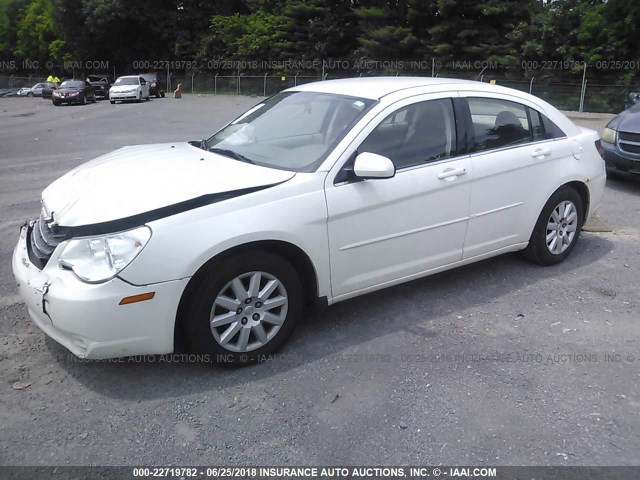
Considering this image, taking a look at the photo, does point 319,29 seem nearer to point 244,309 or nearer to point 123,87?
point 123,87

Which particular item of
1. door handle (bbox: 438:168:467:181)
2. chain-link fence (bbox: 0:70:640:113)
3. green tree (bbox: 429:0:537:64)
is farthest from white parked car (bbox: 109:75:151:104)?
door handle (bbox: 438:168:467:181)

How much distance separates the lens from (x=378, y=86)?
425 centimetres

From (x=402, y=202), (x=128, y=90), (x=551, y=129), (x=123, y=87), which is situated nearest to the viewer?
(x=402, y=202)

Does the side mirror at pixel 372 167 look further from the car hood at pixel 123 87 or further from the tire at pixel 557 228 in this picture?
the car hood at pixel 123 87

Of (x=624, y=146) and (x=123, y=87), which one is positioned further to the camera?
(x=123, y=87)

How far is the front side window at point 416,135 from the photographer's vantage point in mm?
3926

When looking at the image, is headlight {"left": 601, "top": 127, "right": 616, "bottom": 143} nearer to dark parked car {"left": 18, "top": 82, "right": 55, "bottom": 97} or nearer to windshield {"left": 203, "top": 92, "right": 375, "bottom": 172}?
windshield {"left": 203, "top": 92, "right": 375, "bottom": 172}

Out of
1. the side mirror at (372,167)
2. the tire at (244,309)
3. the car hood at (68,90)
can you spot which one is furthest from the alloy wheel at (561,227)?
the car hood at (68,90)

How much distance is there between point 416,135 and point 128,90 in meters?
29.7

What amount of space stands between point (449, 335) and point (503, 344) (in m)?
0.36

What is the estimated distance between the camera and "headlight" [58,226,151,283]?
3.01 meters

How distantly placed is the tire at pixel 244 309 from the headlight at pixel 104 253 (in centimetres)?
42

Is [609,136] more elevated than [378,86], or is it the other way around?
[378,86]

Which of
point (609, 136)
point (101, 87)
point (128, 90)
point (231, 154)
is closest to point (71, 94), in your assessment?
point (128, 90)
